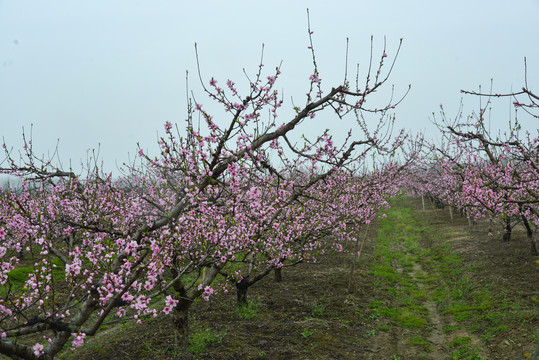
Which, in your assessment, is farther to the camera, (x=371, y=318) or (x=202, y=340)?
(x=371, y=318)

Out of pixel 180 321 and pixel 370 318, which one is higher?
pixel 180 321

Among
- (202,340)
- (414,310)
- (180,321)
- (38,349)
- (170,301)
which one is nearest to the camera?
(38,349)

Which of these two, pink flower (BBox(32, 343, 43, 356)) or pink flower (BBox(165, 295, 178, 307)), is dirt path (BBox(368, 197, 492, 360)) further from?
pink flower (BBox(32, 343, 43, 356))

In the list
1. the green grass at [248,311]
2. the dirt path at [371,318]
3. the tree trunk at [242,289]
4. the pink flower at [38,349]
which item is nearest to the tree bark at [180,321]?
the dirt path at [371,318]

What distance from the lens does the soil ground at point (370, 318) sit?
28.2ft

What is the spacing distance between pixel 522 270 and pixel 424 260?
208 inches

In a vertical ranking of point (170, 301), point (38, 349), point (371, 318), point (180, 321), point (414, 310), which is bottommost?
point (414, 310)

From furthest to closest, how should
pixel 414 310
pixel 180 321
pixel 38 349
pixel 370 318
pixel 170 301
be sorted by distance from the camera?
pixel 414 310 < pixel 370 318 < pixel 180 321 < pixel 170 301 < pixel 38 349

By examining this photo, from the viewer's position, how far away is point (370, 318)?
10.9 metres

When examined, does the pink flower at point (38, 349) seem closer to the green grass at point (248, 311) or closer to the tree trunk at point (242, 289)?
the tree trunk at point (242, 289)

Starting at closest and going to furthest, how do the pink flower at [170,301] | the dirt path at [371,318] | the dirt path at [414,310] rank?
the pink flower at [170,301], the dirt path at [371,318], the dirt path at [414,310]

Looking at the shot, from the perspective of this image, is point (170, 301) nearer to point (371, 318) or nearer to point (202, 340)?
point (202, 340)

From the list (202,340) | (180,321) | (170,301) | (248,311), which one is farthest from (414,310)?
Result: (170,301)

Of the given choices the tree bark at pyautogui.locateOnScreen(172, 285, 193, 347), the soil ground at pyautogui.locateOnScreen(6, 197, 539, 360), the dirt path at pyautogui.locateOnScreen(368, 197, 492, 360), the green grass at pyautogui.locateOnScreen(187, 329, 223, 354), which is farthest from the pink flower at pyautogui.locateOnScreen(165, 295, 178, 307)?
the dirt path at pyautogui.locateOnScreen(368, 197, 492, 360)
